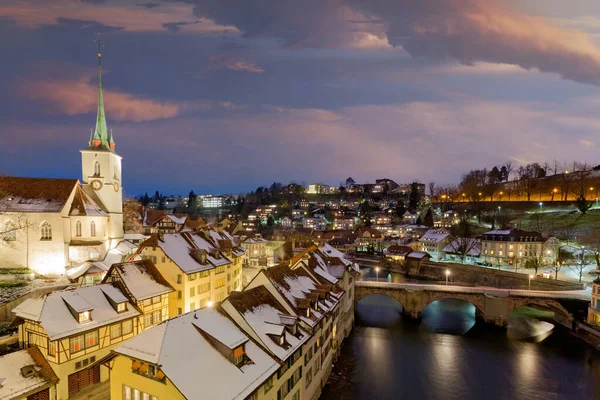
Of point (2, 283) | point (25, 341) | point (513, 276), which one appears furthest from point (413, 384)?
point (2, 283)

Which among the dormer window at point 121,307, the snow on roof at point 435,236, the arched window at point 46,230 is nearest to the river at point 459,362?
the dormer window at point 121,307

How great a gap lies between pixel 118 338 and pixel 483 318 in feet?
136

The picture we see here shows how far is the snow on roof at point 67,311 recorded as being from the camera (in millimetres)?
18875

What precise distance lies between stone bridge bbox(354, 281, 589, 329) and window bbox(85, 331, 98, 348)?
3070 cm

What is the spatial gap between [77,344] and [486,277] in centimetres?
6132

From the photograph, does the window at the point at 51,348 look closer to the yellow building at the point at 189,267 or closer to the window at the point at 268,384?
the yellow building at the point at 189,267

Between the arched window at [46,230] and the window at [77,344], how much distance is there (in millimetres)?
22932

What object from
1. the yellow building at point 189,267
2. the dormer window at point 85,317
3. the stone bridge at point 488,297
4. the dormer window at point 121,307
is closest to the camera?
the dormer window at point 85,317

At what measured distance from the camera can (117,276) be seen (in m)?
24.8

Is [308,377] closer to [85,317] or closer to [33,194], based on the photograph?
[85,317]

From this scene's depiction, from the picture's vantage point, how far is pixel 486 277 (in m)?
58.3

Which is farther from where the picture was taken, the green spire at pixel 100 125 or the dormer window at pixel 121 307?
the green spire at pixel 100 125

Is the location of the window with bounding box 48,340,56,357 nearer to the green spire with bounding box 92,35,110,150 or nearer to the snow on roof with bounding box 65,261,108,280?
the snow on roof with bounding box 65,261,108,280

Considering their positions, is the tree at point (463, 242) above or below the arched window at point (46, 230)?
below
